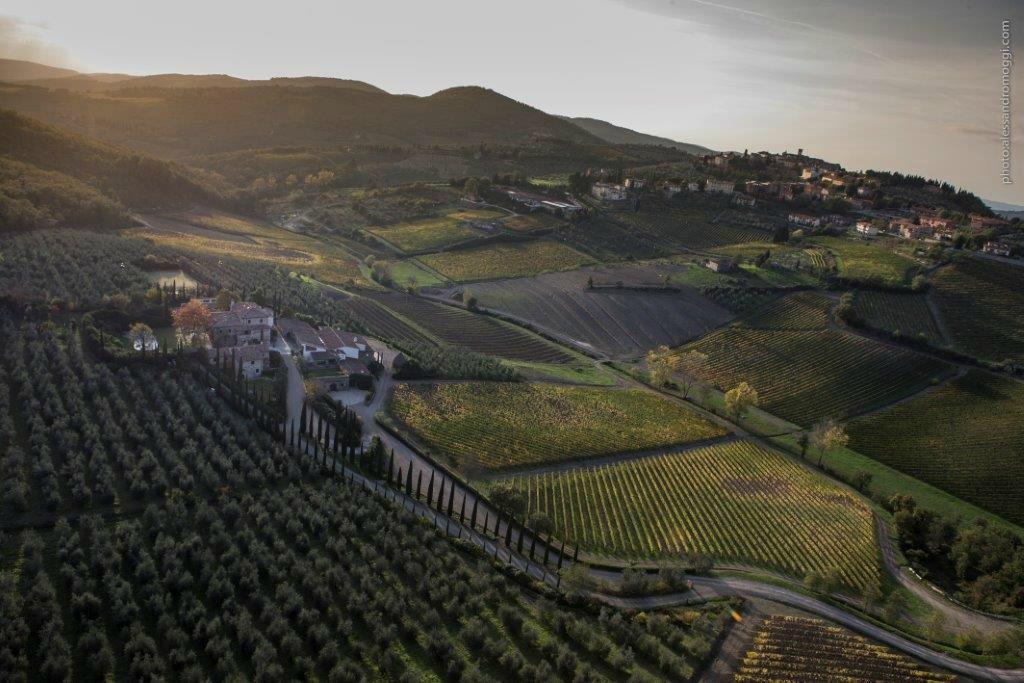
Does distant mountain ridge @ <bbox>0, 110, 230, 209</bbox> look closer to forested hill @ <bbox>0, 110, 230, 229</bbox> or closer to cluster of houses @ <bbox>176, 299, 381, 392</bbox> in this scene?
forested hill @ <bbox>0, 110, 230, 229</bbox>

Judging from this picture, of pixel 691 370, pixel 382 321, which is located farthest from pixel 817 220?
pixel 382 321

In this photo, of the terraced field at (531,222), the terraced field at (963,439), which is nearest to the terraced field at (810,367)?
the terraced field at (963,439)

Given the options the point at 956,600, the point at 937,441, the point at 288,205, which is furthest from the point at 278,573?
the point at 288,205

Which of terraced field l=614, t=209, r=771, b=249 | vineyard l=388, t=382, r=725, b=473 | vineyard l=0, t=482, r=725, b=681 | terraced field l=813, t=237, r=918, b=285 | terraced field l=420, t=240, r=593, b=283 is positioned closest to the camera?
vineyard l=0, t=482, r=725, b=681

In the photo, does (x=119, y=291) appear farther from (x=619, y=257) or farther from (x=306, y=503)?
(x=619, y=257)

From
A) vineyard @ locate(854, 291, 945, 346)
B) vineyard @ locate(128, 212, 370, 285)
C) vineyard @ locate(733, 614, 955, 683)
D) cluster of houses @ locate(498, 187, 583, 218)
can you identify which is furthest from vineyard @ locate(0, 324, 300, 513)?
cluster of houses @ locate(498, 187, 583, 218)

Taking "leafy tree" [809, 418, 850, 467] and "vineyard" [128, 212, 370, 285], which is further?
"vineyard" [128, 212, 370, 285]

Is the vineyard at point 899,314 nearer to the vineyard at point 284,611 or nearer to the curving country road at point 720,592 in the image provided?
the curving country road at point 720,592
